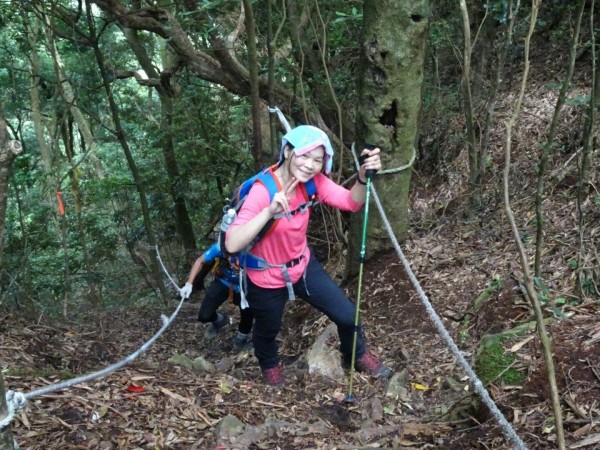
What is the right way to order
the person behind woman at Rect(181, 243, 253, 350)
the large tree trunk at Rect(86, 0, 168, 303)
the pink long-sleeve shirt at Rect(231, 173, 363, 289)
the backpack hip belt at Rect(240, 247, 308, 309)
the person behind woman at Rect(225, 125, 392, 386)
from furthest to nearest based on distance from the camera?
the large tree trunk at Rect(86, 0, 168, 303) < the person behind woman at Rect(181, 243, 253, 350) < the backpack hip belt at Rect(240, 247, 308, 309) < the pink long-sleeve shirt at Rect(231, 173, 363, 289) < the person behind woman at Rect(225, 125, 392, 386)

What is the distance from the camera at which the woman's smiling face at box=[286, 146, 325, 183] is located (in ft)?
11.8

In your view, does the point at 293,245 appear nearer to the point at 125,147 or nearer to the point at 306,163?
the point at 306,163

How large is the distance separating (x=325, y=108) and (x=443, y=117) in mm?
1889

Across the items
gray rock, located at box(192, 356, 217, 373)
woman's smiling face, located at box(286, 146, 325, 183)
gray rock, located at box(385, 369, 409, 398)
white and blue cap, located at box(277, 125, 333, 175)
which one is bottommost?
gray rock, located at box(192, 356, 217, 373)

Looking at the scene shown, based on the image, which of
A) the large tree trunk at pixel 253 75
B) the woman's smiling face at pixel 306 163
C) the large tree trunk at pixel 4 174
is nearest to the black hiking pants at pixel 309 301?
the woman's smiling face at pixel 306 163

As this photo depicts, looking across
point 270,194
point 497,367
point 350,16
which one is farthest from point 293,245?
point 350,16

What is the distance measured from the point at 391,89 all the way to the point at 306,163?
5.73 ft

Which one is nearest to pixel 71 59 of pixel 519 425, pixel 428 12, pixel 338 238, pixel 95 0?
pixel 95 0

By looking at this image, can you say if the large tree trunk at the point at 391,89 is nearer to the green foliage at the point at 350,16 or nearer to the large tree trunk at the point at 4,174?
the green foliage at the point at 350,16

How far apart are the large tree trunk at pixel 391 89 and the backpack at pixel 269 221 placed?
1.41m

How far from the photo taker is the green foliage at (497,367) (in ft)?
10.6

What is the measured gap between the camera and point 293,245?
153 inches

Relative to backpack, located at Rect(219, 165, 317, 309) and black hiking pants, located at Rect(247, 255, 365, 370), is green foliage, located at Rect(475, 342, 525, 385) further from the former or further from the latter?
backpack, located at Rect(219, 165, 317, 309)

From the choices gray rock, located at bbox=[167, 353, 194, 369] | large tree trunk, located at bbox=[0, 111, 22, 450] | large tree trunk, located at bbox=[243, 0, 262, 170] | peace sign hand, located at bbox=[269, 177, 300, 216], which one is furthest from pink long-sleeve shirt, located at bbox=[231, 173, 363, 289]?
large tree trunk, located at bbox=[0, 111, 22, 450]
